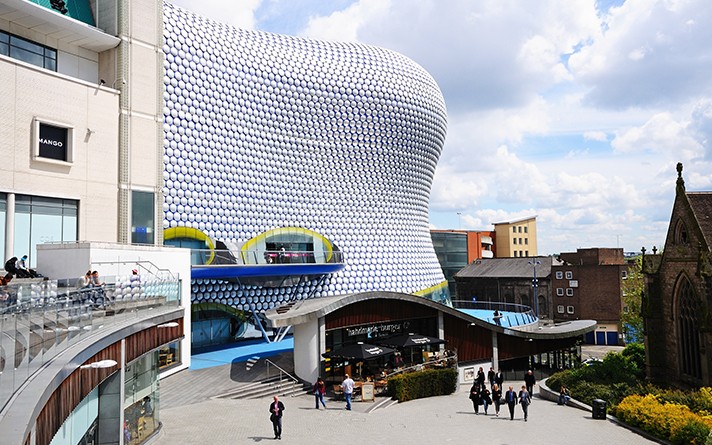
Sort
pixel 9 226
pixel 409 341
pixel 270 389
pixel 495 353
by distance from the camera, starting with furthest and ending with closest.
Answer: pixel 495 353, pixel 409 341, pixel 270 389, pixel 9 226

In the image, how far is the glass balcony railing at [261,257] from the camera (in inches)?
1055

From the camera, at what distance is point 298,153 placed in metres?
34.9

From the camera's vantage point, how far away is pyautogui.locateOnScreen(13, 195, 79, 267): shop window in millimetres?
18219

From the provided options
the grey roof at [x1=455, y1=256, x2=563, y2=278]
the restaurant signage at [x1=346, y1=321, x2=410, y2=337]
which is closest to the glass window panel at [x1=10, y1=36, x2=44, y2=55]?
the restaurant signage at [x1=346, y1=321, x2=410, y2=337]

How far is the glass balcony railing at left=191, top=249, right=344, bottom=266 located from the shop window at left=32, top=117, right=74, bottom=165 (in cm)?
824

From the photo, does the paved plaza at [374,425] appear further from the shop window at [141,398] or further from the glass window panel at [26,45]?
the glass window panel at [26,45]

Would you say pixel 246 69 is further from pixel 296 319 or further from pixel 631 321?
pixel 631 321

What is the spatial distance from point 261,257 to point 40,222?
1236cm

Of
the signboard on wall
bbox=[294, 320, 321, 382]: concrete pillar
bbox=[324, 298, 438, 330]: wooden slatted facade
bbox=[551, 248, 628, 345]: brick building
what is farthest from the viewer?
bbox=[551, 248, 628, 345]: brick building

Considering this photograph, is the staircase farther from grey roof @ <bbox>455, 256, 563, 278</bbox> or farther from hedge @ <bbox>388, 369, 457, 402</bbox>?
grey roof @ <bbox>455, 256, 563, 278</bbox>

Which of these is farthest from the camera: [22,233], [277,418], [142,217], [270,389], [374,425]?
[142,217]

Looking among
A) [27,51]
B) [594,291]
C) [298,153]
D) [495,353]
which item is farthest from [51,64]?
[594,291]

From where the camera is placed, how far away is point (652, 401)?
57.8ft

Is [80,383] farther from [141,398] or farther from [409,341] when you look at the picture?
[409,341]
